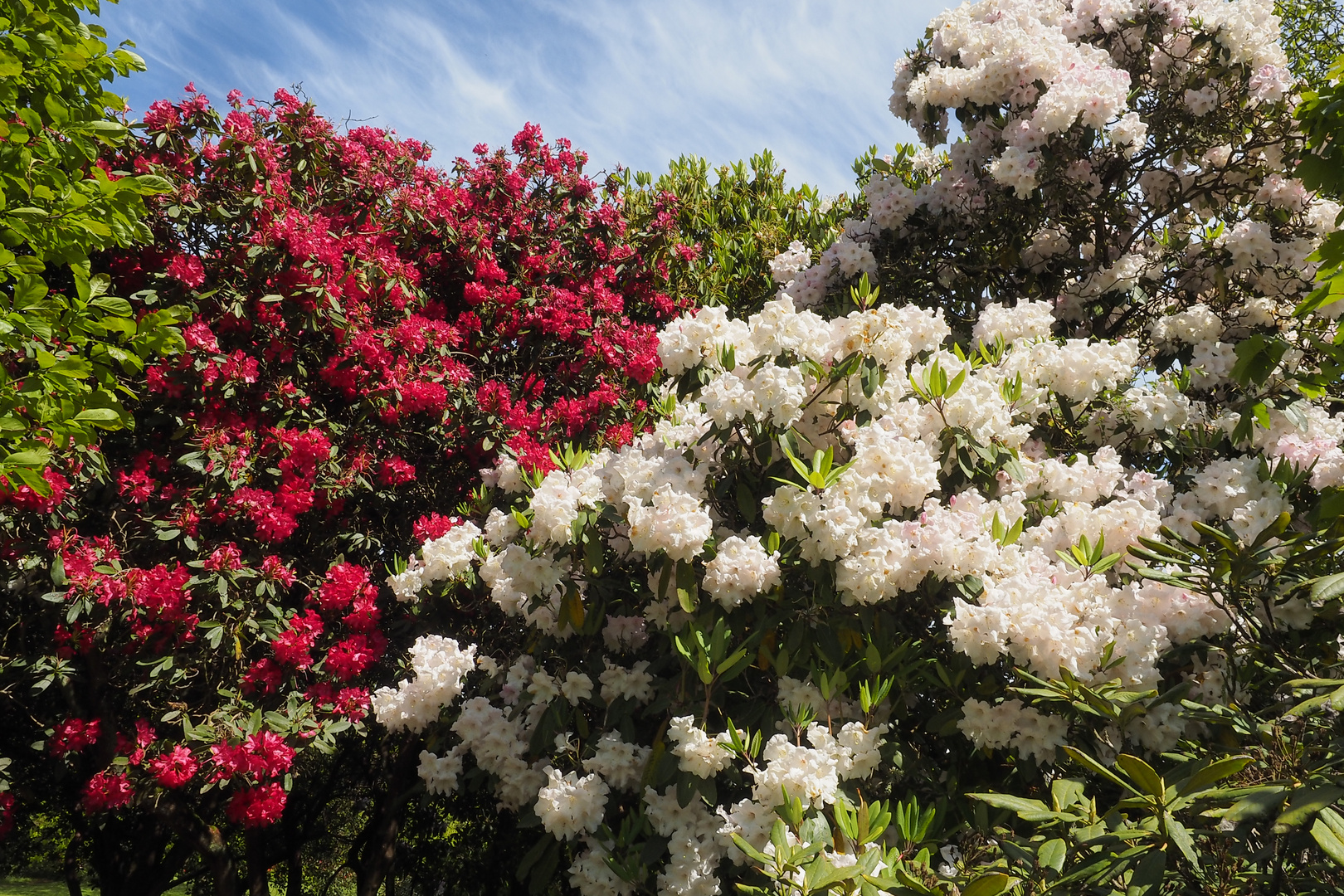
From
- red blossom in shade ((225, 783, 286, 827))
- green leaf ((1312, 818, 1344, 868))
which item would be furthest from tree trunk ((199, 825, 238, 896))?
green leaf ((1312, 818, 1344, 868))

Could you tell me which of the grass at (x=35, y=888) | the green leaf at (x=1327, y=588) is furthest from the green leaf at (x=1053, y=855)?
the grass at (x=35, y=888)

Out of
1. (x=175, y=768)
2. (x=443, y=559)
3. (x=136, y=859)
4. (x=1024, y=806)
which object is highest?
(x=443, y=559)

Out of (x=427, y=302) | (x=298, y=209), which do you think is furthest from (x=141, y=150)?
(x=427, y=302)

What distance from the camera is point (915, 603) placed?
334 cm

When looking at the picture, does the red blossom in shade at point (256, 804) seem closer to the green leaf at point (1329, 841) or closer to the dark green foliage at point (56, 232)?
the dark green foliage at point (56, 232)

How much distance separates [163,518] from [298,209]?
2.07 m

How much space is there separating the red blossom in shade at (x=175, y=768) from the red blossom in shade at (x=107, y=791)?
19 centimetres

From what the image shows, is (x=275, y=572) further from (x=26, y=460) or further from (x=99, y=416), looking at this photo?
(x=26, y=460)

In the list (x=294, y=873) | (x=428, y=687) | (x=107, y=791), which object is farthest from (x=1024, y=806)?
(x=294, y=873)

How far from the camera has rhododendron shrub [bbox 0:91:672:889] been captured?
4.23 m

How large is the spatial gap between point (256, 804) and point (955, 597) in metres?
3.58

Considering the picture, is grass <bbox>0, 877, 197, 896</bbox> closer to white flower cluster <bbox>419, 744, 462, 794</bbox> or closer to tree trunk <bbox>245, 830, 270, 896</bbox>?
tree trunk <bbox>245, 830, 270, 896</bbox>

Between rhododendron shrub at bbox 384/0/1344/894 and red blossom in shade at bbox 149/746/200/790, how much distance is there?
3.11 ft

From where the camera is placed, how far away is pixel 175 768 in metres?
4.07
